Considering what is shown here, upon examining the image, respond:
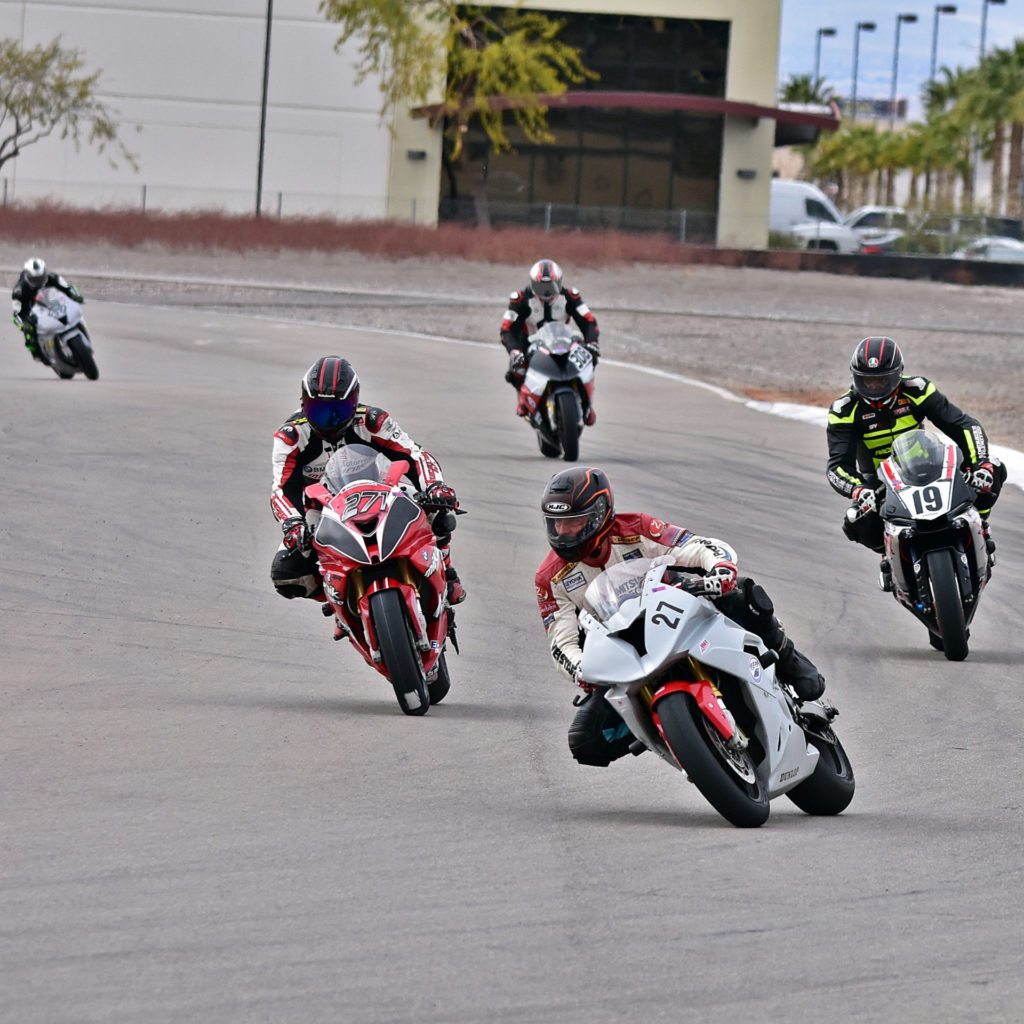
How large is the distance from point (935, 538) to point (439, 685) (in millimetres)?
2986

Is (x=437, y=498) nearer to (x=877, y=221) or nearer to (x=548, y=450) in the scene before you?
(x=548, y=450)

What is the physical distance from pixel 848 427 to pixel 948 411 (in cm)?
59

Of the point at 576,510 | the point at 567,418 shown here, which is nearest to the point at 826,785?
the point at 576,510

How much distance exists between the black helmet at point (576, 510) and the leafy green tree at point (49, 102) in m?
54.3

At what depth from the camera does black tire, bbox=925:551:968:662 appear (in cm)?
999

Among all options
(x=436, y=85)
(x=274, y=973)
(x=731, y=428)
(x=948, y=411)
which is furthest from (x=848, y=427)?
(x=436, y=85)

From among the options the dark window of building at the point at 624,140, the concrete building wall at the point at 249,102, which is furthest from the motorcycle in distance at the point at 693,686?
the concrete building wall at the point at 249,102

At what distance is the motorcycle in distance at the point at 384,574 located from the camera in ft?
27.5

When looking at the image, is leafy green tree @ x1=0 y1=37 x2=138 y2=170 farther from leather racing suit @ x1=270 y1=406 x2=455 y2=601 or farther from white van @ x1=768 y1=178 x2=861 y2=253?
leather racing suit @ x1=270 y1=406 x2=455 y2=601

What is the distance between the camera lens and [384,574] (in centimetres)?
844

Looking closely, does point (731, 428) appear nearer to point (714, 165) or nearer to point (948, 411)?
point (948, 411)

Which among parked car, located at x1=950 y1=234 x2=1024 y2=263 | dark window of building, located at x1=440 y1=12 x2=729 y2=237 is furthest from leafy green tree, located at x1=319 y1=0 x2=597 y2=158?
parked car, located at x1=950 y1=234 x2=1024 y2=263

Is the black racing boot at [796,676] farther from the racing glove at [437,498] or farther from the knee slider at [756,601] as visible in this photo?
the racing glove at [437,498]

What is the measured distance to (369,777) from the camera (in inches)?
289
